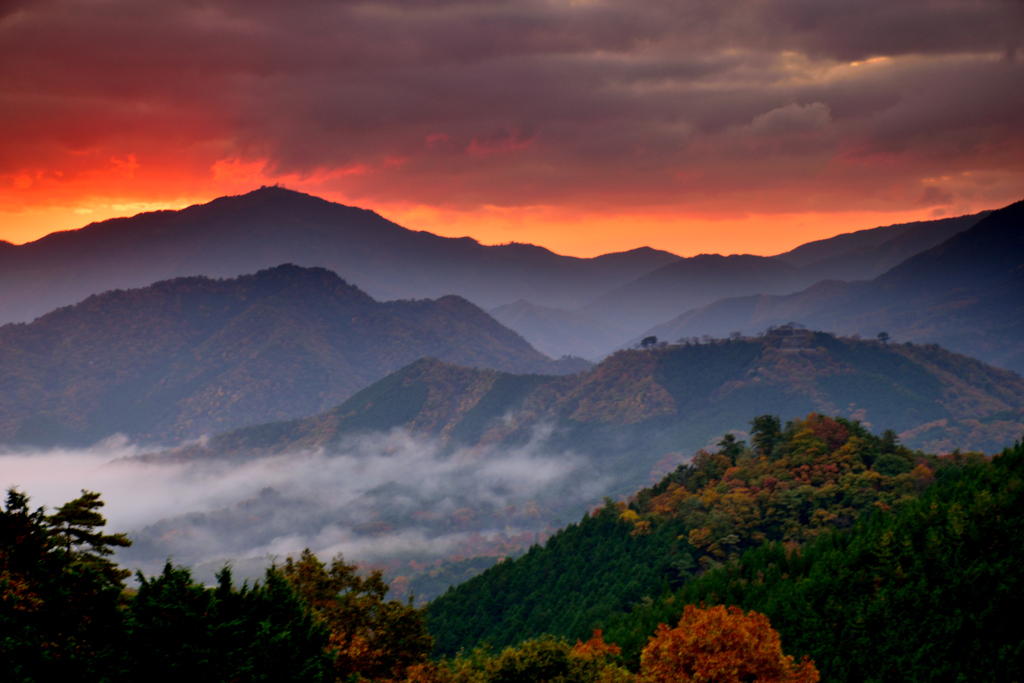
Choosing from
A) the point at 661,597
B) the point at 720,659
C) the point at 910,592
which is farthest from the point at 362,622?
the point at 661,597

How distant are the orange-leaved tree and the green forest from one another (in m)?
0.11

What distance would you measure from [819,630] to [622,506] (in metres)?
58.7

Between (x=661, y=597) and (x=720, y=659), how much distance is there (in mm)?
35136

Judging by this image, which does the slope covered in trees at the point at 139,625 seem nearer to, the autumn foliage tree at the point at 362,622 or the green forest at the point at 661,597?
the green forest at the point at 661,597

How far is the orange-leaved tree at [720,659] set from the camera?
127ft

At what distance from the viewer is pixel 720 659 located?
38.8 metres

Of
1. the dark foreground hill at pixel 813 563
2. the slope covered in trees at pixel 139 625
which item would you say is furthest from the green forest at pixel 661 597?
the dark foreground hill at pixel 813 563

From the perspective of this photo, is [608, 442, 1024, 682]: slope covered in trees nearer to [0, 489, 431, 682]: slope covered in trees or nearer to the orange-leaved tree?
the orange-leaved tree

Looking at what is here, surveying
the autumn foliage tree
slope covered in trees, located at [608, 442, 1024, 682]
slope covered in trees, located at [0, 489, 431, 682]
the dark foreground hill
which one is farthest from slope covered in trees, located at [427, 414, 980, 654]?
slope covered in trees, located at [0, 489, 431, 682]

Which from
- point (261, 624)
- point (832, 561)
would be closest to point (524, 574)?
point (832, 561)

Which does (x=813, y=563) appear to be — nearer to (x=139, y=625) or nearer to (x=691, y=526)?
(x=691, y=526)

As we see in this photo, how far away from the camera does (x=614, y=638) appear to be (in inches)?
2377

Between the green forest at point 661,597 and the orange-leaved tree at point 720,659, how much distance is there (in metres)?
0.11

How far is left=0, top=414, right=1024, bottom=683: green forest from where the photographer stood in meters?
28.2
